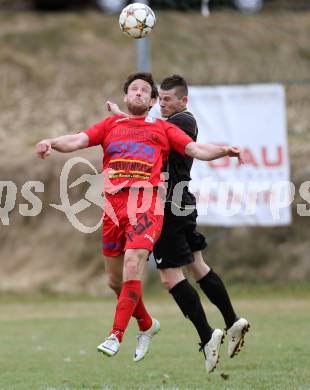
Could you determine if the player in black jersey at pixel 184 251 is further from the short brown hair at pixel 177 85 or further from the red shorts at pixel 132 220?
the red shorts at pixel 132 220

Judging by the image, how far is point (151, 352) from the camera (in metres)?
10.3

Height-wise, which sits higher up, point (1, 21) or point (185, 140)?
point (1, 21)

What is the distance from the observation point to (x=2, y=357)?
10078mm

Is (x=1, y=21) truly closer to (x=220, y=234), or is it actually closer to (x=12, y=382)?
(x=220, y=234)

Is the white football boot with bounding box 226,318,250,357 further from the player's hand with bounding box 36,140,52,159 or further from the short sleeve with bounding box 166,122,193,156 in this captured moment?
the player's hand with bounding box 36,140,52,159

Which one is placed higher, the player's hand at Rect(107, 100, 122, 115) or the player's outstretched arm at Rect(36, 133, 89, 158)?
the player's hand at Rect(107, 100, 122, 115)

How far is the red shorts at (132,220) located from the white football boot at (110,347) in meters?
0.72

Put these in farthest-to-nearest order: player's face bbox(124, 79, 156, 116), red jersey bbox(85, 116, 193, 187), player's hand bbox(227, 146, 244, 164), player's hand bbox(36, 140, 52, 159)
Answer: player's face bbox(124, 79, 156, 116), red jersey bbox(85, 116, 193, 187), player's hand bbox(36, 140, 52, 159), player's hand bbox(227, 146, 244, 164)

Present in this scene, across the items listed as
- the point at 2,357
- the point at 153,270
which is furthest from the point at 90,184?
the point at 2,357

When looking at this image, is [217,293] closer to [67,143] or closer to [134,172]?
[134,172]

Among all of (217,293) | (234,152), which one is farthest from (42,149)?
(217,293)

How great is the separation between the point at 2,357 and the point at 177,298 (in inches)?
113

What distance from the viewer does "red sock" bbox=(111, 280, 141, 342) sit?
716 cm

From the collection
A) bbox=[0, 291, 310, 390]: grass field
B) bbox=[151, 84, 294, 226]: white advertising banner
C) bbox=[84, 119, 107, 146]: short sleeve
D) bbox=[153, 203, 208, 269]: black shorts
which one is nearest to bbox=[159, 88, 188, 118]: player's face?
bbox=[84, 119, 107, 146]: short sleeve
